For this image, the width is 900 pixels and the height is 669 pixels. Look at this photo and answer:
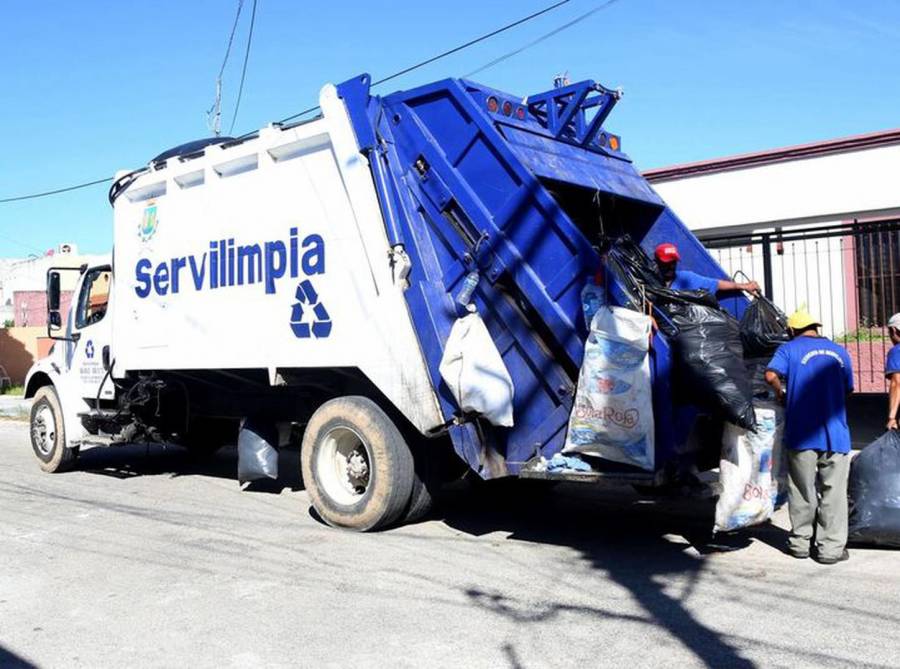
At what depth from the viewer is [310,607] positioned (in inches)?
204

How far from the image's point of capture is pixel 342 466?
7246 mm

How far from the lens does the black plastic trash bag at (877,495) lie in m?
5.86

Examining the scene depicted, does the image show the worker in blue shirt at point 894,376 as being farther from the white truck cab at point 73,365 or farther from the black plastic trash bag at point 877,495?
the white truck cab at point 73,365

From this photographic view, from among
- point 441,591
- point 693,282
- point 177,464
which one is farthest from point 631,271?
point 177,464

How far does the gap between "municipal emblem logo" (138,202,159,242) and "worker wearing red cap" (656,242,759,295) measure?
4794 millimetres

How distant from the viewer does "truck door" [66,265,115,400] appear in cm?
959

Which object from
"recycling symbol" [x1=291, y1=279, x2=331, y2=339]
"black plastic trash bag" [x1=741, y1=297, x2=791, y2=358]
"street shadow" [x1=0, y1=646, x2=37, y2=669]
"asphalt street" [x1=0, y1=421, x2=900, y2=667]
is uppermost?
"recycling symbol" [x1=291, y1=279, x2=331, y2=339]

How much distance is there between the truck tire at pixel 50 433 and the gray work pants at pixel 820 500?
25.4 feet

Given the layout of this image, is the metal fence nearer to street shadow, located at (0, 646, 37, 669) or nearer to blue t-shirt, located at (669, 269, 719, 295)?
blue t-shirt, located at (669, 269, 719, 295)

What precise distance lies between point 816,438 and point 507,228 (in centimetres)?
237

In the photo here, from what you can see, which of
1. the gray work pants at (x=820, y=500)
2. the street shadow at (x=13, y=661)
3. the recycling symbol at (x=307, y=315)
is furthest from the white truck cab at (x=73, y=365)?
the gray work pants at (x=820, y=500)

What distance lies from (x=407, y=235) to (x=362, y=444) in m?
1.69

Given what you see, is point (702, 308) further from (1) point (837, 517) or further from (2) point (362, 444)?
(2) point (362, 444)

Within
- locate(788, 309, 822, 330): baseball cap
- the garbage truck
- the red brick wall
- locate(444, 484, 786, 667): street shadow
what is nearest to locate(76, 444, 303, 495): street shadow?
the garbage truck
